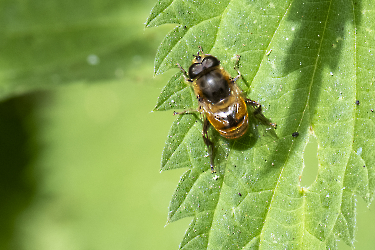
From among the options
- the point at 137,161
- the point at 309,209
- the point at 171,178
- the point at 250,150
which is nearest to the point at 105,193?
the point at 137,161

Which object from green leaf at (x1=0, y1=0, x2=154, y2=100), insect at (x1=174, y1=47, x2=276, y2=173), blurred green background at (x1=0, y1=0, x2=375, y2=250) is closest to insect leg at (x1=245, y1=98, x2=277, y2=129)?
insect at (x1=174, y1=47, x2=276, y2=173)

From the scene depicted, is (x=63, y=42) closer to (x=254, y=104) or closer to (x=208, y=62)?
(x=208, y=62)

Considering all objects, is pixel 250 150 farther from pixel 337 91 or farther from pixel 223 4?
pixel 223 4

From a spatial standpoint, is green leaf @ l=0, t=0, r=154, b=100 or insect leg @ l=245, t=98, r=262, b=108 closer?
insect leg @ l=245, t=98, r=262, b=108

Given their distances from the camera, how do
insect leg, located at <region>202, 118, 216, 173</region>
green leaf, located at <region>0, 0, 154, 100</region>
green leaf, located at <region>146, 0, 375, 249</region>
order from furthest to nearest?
1. green leaf, located at <region>0, 0, 154, 100</region>
2. insect leg, located at <region>202, 118, 216, 173</region>
3. green leaf, located at <region>146, 0, 375, 249</region>

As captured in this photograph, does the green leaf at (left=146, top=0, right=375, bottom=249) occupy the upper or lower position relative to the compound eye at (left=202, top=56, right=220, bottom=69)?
lower

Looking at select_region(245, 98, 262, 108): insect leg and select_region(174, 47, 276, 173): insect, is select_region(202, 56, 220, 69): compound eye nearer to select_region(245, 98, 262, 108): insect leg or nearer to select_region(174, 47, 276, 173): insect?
select_region(174, 47, 276, 173): insect

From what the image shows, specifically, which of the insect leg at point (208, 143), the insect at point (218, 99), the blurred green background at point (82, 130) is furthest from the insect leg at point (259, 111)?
the blurred green background at point (82, 130)
